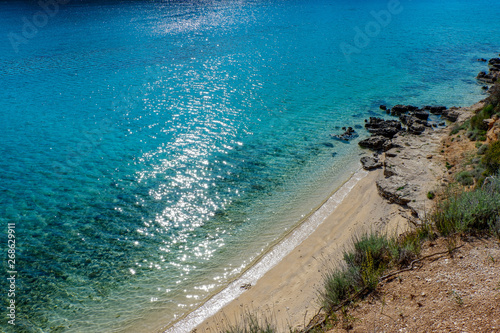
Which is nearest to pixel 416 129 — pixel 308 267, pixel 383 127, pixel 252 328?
pixel 383 127

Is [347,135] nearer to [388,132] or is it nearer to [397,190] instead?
[388,132]

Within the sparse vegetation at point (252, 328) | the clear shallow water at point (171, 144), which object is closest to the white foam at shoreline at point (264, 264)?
the clear shallow water at point (171, 144)

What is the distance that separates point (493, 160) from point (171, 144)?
14836 millimetres

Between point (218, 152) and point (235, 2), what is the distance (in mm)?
59659

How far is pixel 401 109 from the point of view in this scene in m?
22.1

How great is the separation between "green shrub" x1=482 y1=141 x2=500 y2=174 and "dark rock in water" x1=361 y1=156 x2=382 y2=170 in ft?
15.4

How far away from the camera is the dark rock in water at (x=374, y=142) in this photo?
58.5 ft

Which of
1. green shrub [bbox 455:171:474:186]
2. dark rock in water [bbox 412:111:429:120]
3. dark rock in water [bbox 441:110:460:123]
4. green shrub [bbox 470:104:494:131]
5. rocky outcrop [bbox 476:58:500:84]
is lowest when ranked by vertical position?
rocky outcrop [bbox 476:58:500:84]

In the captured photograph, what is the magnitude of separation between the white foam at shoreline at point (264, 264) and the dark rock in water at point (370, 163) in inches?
59.3

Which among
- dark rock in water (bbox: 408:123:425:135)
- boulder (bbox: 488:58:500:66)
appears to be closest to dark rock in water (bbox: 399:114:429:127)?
dark rock in water (bbox: 408:123:425:135)

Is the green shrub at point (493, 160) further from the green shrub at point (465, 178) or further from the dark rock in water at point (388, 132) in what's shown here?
the dark rock in water at point (388, 132)

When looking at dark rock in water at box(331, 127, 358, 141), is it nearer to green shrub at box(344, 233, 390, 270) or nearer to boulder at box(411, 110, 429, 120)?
boulder at box(411, 110, 429, 120)

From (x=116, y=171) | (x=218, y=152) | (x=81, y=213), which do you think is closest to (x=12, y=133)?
(x=116, y=171)

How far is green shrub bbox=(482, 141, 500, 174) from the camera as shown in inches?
430
